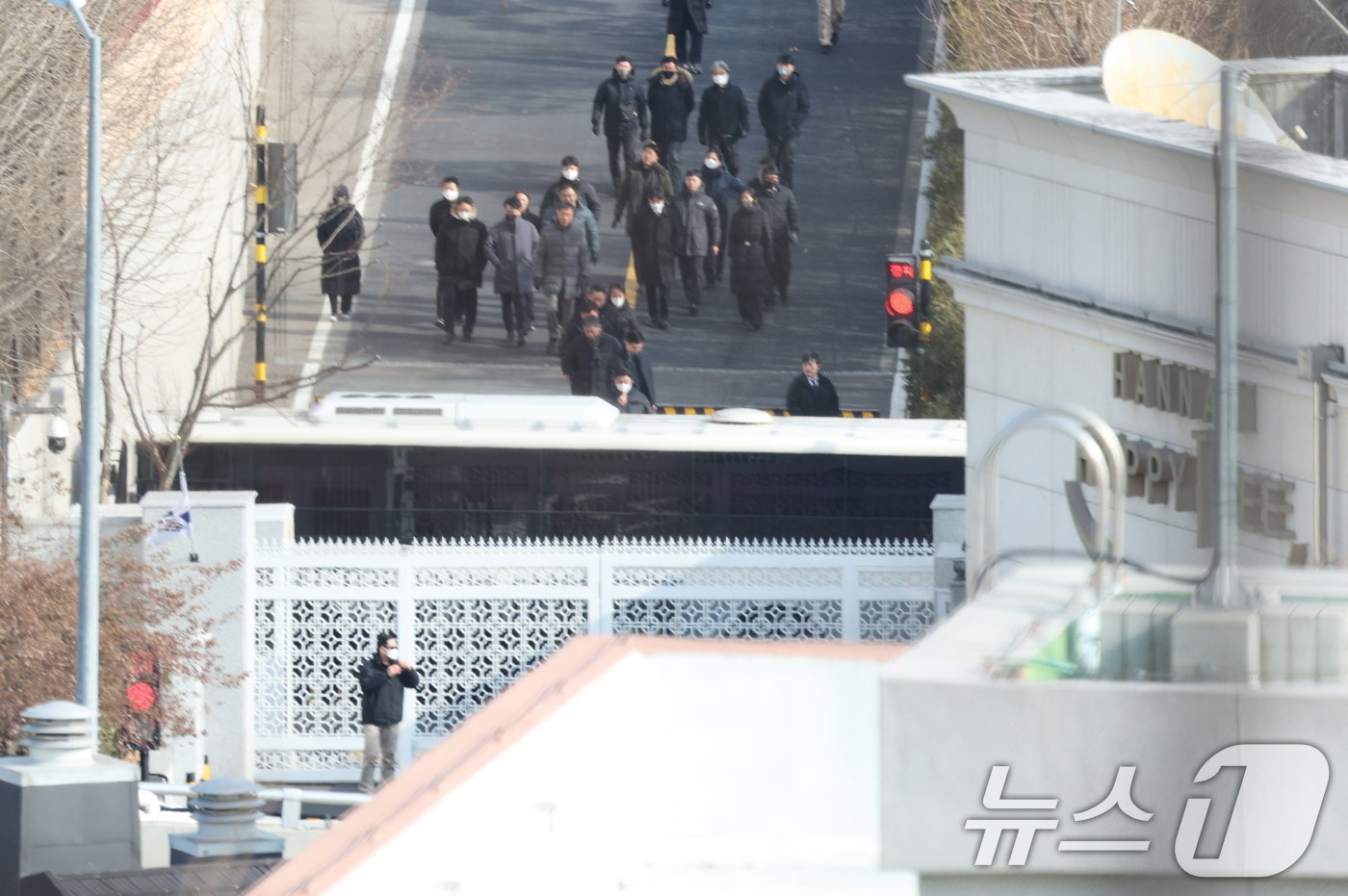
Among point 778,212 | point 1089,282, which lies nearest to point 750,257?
point 778,212

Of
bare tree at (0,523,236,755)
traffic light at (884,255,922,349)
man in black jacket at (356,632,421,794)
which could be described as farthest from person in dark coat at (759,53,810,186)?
man in black jacket at (356,632,421,794)

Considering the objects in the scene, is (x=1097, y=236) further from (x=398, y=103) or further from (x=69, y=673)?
(x=398, y=103)

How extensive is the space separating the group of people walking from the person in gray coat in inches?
0.6

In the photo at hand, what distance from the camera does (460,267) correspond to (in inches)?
1094

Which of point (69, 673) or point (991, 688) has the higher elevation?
point (991, 688)

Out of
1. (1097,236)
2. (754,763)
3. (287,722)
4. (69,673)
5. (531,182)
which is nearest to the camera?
(754,763)

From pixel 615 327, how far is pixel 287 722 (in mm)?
6452

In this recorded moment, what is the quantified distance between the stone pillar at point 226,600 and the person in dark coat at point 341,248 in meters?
8.16

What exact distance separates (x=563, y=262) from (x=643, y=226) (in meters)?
1.17

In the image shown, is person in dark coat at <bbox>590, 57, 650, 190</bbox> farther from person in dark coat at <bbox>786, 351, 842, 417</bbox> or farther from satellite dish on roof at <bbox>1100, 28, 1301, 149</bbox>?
satellite dish on roof at <bbox>1100, 28, 1301, 149</bbox>

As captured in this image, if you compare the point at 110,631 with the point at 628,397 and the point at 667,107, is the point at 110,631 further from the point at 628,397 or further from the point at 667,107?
the point at 667,107

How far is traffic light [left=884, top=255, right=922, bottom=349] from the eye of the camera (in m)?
20.7

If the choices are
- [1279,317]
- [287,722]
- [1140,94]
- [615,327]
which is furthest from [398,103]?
[1279,317]

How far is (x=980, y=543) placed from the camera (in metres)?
9.84
